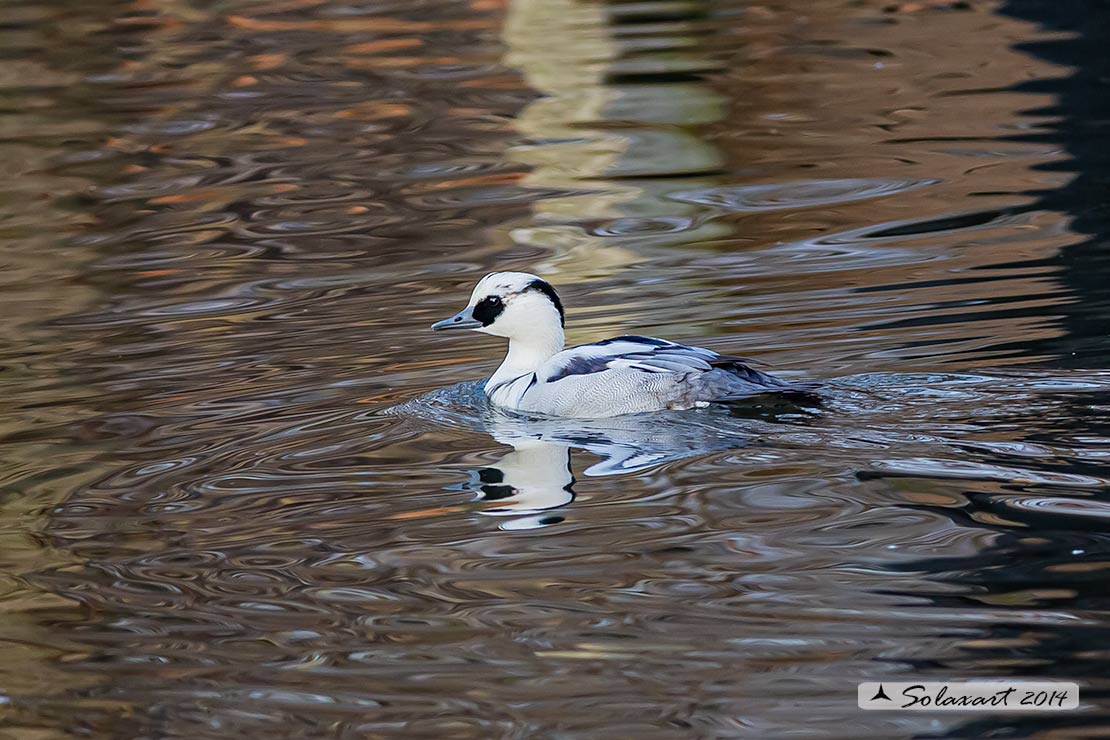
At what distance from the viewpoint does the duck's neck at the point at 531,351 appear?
24.3 feet

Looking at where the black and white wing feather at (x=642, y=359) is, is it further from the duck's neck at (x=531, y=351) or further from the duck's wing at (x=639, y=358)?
the duck's neck at (x=531, y=351)

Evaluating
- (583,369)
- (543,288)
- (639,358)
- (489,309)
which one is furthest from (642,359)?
(489,309)

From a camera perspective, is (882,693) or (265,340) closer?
(882,693)

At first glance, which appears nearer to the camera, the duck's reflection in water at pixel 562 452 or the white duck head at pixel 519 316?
the duck's reflection in water at pixel 562 452

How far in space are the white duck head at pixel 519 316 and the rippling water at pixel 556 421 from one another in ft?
1.09

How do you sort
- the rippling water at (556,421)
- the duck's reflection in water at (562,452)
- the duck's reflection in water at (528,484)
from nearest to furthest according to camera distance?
the rippling water at (556,421) < the duck's reflection in water at (528,484) < the duck's reflection in water at (562,452)

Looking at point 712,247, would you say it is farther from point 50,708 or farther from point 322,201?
point 50,708

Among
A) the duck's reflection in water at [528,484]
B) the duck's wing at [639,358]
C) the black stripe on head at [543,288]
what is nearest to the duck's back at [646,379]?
the duck's wing at [639,358]

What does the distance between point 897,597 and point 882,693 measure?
593 mm

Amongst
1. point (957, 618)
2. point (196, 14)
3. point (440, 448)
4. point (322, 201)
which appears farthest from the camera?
point (196, 14)

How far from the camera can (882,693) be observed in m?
4.14

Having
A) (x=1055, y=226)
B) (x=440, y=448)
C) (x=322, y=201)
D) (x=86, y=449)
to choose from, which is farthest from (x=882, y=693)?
(x=322, y=201)

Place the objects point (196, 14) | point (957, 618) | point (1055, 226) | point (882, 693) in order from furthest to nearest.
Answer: point (196, 14) → point (1055, 226) → point (957, 618) → point (882, 693)

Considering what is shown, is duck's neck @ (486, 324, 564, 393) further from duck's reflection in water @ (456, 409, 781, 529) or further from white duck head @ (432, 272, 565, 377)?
duck's reflection in water @ (456, 409, 781, 529)
